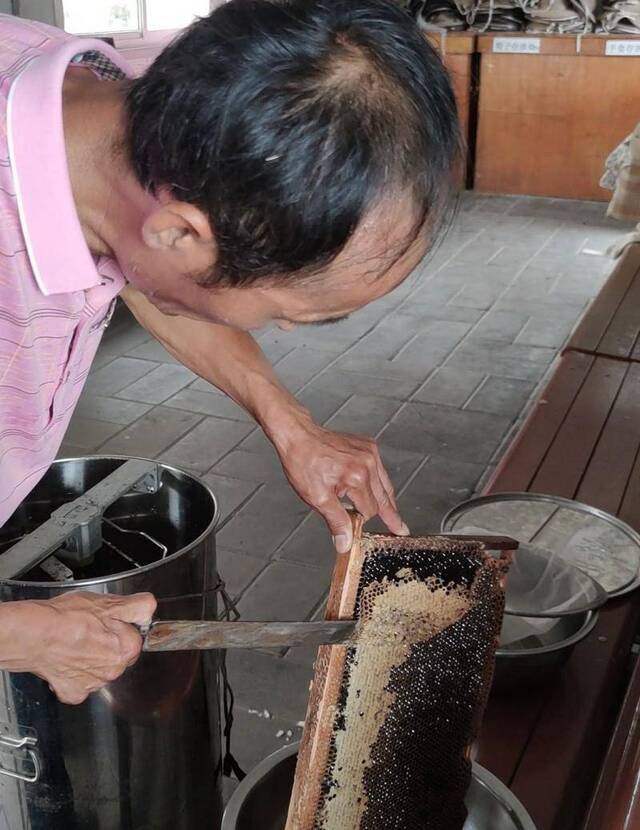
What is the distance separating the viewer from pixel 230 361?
62.8 inches

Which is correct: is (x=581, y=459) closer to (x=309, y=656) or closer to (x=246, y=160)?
(x=309, y=656)

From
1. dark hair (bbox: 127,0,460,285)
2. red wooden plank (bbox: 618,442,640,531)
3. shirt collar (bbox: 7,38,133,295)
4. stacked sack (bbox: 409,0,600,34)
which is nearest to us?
dark hair (bbox: 127,0,460,285)

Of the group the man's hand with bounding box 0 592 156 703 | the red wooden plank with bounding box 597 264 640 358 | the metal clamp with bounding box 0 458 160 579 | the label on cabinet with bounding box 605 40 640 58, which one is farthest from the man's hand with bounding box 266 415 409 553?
the label on cabinet with bounding box 605 40 640 58

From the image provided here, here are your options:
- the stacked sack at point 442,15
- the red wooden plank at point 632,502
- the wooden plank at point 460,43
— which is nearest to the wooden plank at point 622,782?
the red wooden plank at point 632,502

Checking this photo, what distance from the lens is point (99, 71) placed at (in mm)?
1215

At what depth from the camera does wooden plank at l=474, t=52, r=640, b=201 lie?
757cm

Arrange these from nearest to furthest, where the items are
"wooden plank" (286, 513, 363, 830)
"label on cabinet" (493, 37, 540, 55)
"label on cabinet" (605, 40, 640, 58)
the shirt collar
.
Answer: the shirt collar < "wooden plank" (286, 513, 363, 830) < "label on cabinet" (605, 40, 640, 58) < "label on cabinet" (493, 37, 540, 55)

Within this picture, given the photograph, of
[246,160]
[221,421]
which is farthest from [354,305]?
[221,421]

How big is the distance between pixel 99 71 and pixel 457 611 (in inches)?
35.6

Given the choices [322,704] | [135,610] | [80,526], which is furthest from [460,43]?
[135,610]

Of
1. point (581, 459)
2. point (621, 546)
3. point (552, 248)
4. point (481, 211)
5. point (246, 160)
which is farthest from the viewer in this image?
point (481, 211)

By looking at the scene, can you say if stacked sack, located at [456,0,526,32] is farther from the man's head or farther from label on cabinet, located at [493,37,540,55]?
the man's head

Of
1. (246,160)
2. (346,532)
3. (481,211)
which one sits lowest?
(481,211)

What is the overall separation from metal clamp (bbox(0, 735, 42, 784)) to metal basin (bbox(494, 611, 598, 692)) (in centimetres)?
75
